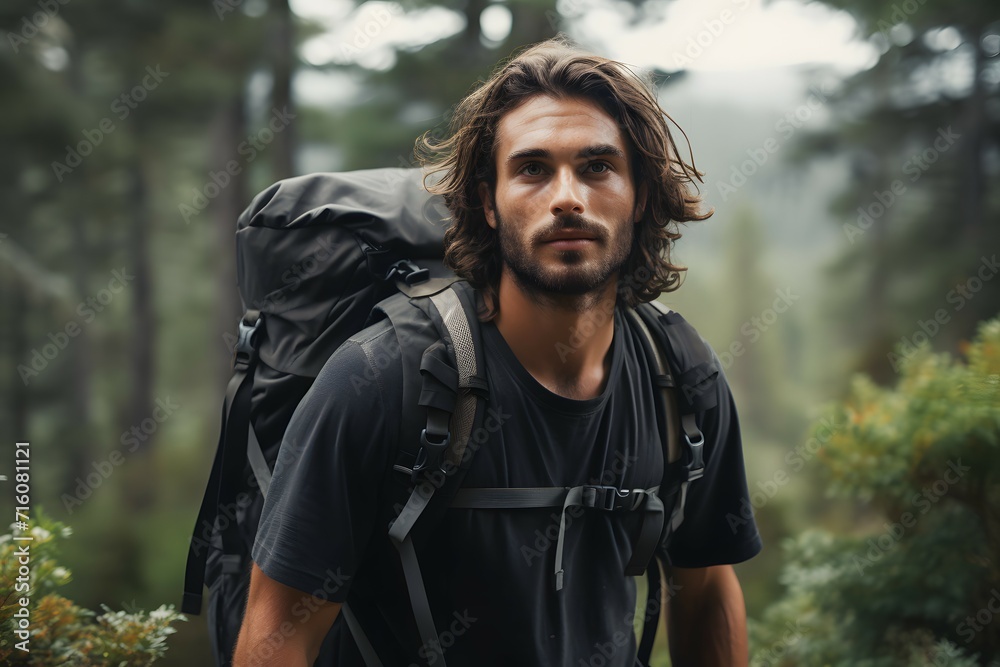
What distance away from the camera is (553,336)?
2338 millimetres

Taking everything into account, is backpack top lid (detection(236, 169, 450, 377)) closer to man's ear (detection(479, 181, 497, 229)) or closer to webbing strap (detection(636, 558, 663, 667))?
man's ear (detection(479, 181, 497, 229))

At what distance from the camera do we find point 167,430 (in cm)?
1284

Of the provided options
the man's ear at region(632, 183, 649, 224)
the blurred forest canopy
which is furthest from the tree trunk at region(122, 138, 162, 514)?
the man's ear at region(632, 183, 649, 224)

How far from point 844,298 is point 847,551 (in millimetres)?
5689

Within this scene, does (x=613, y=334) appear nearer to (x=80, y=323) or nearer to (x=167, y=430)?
(x=80, y=323)

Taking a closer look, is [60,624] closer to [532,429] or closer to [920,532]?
[532,429]

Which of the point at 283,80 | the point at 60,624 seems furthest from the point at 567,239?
the point at 283,80

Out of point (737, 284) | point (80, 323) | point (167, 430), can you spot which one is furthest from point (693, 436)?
point (167, 430)

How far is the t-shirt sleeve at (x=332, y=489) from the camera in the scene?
2000 millimetres

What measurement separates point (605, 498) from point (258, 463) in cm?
103

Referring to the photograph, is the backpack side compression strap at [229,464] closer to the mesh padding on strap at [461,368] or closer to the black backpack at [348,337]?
the black backpack at [348,337]

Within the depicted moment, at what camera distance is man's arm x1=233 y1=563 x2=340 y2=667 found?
6.61 ft

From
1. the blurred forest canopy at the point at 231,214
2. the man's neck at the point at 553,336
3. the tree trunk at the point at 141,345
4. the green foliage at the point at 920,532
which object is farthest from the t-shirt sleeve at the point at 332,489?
the tree trunk at the point at 141,345

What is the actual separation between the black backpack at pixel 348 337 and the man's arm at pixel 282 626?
0.20 m
